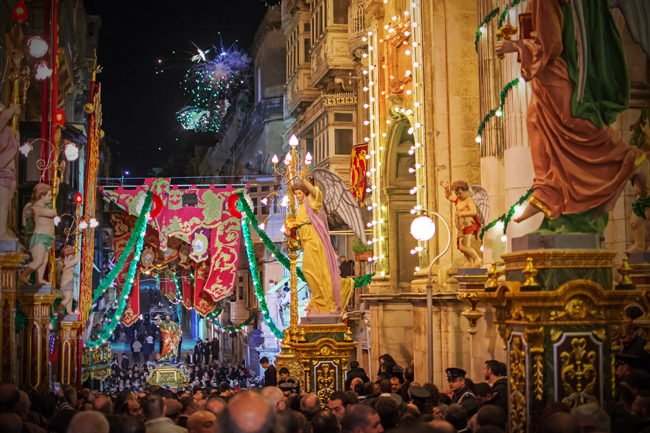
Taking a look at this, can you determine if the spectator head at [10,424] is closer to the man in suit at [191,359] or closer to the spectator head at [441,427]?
the spectator head at [441,427]

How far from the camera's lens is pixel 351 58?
2688 cm

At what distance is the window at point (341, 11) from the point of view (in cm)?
2794

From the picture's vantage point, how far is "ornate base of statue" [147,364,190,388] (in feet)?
77.1

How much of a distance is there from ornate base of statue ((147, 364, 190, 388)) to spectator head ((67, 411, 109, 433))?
62.7 ft

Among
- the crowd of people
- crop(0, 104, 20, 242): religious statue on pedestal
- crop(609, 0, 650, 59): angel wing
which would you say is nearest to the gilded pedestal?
the crowd of people

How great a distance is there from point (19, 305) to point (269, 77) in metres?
34.4

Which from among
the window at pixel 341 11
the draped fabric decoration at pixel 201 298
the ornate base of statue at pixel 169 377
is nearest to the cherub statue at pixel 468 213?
the ornate base of statue at pixel 169 377

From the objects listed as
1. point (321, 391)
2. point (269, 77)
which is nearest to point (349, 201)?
point (321, 391)

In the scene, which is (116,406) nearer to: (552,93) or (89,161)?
(552,93)

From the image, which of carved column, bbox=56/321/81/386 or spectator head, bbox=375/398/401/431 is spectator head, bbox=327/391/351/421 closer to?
spectator head, bbox=375/398/401/431

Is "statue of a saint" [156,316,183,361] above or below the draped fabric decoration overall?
below

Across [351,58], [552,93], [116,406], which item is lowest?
[116,406]

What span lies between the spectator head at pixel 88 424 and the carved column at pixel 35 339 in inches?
322

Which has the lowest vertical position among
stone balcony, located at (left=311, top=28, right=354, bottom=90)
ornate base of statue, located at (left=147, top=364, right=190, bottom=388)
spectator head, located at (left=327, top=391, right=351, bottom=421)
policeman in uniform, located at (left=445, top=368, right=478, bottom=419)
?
ornate base of statue, located at (left=147, top=364, right=190, bottom=388)
